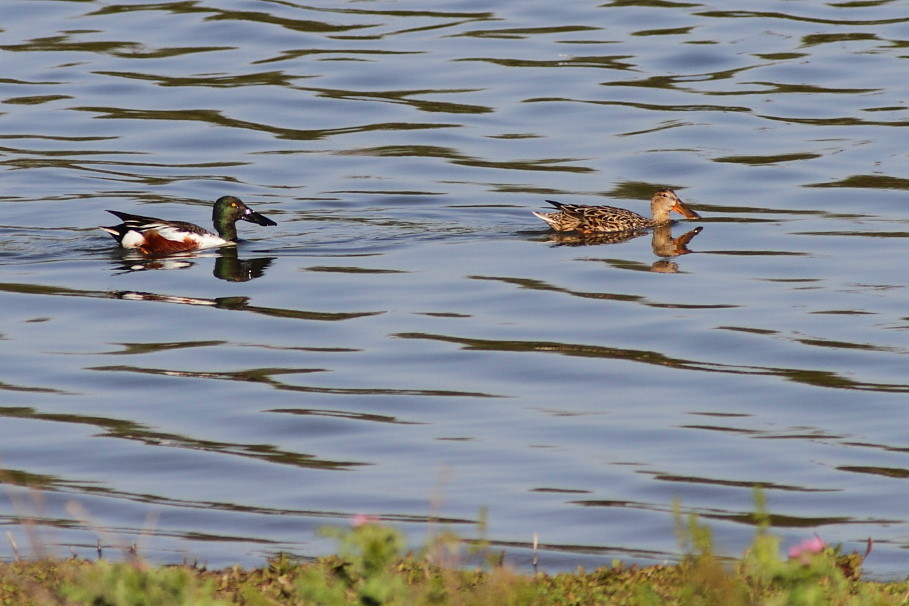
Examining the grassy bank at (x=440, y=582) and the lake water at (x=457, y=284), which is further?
the lake water at (x=457, y=284)

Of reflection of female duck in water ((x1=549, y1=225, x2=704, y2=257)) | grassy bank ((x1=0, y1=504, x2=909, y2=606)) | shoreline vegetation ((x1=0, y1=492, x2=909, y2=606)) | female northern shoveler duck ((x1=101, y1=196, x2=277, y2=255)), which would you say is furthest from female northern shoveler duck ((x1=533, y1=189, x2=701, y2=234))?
grassy bank ((x1=0, y1=504, x2=909, y2=606))

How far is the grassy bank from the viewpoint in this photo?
16.4ft

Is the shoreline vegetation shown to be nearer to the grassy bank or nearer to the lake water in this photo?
the grassy bank

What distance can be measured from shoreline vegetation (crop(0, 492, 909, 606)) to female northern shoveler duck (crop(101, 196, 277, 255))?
829 cm

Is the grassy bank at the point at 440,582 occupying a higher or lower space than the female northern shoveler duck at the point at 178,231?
higher

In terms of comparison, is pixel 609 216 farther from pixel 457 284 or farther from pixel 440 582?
pixel 440 582

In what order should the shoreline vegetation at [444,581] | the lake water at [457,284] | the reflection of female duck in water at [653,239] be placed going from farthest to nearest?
1. the reflection of female duck in water at [653,239]
2. the lake water at [457,284]
3. the shoreline vegetation at [444,581]

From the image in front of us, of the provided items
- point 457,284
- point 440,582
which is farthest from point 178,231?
point 440,582

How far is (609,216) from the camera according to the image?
1558cm

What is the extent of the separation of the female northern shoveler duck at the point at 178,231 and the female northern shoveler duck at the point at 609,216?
283cm

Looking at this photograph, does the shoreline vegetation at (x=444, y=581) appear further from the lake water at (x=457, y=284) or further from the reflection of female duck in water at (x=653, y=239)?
the reflection of female duck in water at (x=653, y=239)

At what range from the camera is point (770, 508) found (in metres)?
7.89

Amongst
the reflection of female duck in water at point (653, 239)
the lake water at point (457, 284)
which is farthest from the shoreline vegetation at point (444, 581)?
the reflection of female duck in water at point (653, 239)

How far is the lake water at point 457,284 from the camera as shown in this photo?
8.15 m
